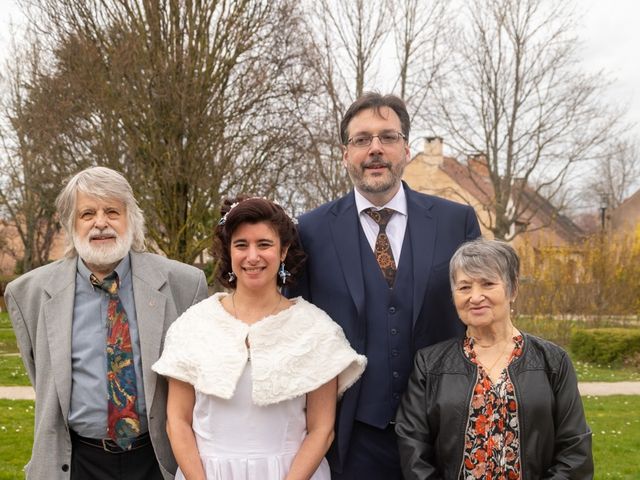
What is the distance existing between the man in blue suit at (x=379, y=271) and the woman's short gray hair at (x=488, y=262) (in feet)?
0.75

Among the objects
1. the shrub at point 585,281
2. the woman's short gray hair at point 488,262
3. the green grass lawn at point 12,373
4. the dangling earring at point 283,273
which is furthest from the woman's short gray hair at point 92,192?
the shrub at point 585,281

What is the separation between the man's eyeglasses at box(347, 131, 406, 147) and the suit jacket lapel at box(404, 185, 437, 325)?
0.95 feet

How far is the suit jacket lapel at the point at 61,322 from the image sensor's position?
3057 millimetres

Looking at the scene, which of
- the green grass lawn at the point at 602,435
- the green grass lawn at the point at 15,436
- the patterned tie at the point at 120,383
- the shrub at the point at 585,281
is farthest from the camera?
the shrub at the point at 585,281

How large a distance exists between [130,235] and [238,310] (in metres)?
0.68

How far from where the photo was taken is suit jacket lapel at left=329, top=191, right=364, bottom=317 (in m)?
3.16

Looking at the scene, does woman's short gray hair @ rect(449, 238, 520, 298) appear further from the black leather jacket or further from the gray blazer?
the gray blazer

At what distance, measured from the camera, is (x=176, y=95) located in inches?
466

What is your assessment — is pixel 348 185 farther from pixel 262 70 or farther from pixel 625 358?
pixel 625 358

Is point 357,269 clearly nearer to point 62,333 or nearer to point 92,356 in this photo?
point 92,356

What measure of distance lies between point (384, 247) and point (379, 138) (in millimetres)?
503

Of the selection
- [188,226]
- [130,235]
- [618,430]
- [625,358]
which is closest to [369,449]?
[130,235]

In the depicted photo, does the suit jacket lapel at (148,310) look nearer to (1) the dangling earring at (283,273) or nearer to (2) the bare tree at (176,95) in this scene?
(1) the dangling earring at (283,273)

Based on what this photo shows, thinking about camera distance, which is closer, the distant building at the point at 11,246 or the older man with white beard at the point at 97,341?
the older man with white beard at the point at 97,341
